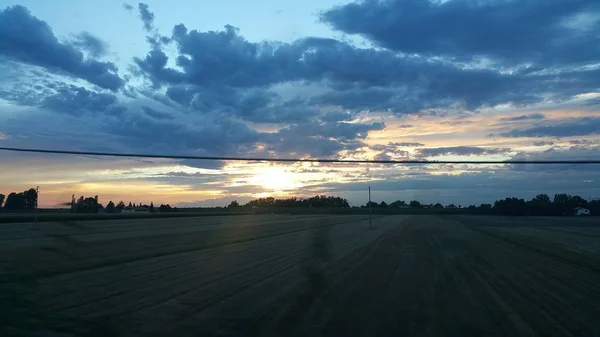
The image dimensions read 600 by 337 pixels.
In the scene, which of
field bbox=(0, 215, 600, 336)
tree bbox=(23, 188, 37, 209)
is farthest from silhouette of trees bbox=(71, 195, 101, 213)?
field bbox=(0, 215, 600, 336)

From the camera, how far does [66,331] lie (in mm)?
9461

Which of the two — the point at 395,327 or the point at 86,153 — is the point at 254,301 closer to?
the point at 395,327

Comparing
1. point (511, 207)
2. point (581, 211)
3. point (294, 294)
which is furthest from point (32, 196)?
point (581, 211)

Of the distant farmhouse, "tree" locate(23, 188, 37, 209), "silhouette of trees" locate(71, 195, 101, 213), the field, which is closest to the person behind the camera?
the field

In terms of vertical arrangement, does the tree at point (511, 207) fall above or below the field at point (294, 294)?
above

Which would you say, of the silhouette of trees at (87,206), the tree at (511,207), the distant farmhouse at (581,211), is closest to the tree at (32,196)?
the silhouette of trees at (87,206)

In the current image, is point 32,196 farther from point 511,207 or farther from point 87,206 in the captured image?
point 511,207

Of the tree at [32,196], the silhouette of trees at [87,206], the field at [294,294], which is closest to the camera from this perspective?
the field at [294,294]

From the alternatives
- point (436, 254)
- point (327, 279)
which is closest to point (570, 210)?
point (436, 254)

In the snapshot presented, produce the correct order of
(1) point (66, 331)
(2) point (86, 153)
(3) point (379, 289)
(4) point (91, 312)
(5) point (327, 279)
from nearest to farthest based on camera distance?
(1) point (66, 331) → (4) point (91, 312) → (3) point (379, 289) → (5) point (327, 279) → (2) point (86, 153)

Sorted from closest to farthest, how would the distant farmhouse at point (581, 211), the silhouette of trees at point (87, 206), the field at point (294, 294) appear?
the field at point (294, 294) < the silhouette of trees at point (87, 206) < the distant farmhouse at point (581, 211)

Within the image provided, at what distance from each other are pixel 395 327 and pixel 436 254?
1495 cm

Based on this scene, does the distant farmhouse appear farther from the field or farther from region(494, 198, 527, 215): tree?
the field

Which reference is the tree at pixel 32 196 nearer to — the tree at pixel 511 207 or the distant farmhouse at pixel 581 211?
→ the tree at pixel 511 207
